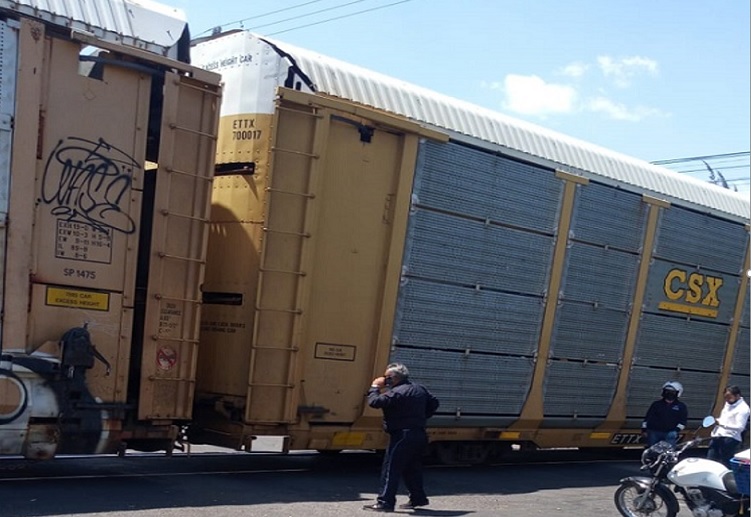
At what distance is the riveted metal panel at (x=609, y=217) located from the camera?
11.8 m

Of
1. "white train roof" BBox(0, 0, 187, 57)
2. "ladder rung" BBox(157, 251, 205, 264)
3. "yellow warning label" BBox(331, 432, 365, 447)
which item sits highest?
"white train roof" BBox(0, 0, 187, 57)

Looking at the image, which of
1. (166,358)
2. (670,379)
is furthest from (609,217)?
Result: (166,358)

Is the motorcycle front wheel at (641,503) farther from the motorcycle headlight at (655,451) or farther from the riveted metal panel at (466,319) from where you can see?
the riveted metal panel at (466,319)

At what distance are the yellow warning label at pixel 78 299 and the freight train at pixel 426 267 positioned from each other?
147 cm

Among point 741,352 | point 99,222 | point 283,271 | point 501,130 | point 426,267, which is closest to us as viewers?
point 99,222

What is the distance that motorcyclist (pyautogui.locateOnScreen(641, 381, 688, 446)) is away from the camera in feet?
38.3

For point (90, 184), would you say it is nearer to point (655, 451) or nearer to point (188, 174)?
point (188, 174)

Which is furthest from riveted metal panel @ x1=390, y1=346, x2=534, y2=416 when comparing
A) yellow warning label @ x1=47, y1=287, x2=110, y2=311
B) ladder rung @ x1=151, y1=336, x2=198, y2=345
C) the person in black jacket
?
yellow warning label @ x1=47, y1=287, x2=110, y2=311

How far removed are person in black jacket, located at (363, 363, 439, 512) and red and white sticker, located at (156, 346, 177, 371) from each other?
188cm

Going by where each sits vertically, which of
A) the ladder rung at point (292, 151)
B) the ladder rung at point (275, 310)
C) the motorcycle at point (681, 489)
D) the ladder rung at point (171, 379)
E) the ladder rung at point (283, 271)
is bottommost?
the motorcycle at point (681, 489)

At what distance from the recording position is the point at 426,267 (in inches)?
408

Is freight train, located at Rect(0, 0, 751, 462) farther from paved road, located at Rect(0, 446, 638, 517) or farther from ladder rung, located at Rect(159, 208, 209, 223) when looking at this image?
paved road, located at Rect(0, 446, 638, 517)

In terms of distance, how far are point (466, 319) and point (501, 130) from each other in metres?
2.31

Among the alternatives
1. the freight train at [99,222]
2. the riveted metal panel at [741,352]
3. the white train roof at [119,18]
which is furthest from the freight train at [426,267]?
the riveted metal panel at [741,352]
